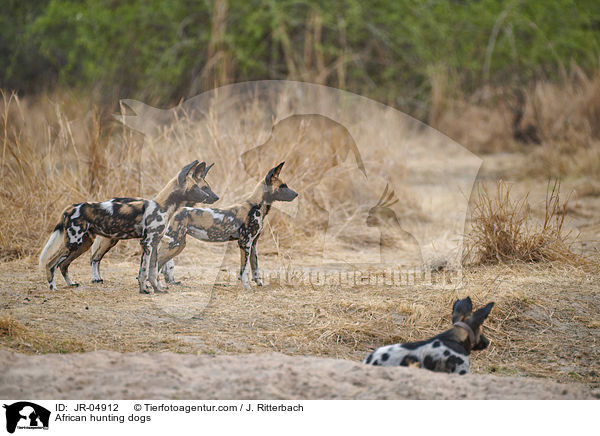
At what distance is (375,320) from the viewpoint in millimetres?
5383

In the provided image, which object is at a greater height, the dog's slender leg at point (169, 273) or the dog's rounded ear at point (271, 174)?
the dog's rounded ear at point (271, 174)

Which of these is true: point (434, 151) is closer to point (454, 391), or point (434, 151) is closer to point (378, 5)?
point (378, 5)

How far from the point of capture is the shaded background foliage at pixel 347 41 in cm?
1523

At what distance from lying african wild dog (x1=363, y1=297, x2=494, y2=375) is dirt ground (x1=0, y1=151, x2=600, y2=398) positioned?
189 millimetres

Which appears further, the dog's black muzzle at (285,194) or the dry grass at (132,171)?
the dry grass at (132,171)

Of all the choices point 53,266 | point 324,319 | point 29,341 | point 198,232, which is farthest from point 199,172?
point 29,341

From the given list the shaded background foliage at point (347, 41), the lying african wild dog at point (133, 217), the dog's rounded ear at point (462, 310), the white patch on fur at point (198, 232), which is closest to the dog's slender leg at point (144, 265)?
the lying african wild dog at point (133, 217)

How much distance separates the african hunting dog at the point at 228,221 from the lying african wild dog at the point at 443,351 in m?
1.95

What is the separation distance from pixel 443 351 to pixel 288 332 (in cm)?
134

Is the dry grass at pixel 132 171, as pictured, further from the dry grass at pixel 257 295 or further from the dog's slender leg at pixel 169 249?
the dog's slender leg at pixel 169 249

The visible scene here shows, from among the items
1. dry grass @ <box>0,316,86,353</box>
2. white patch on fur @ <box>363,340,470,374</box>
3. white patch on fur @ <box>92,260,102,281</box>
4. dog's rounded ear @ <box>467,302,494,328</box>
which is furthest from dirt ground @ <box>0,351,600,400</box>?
white patch on fur @ <box>92,260,102,281</box>
